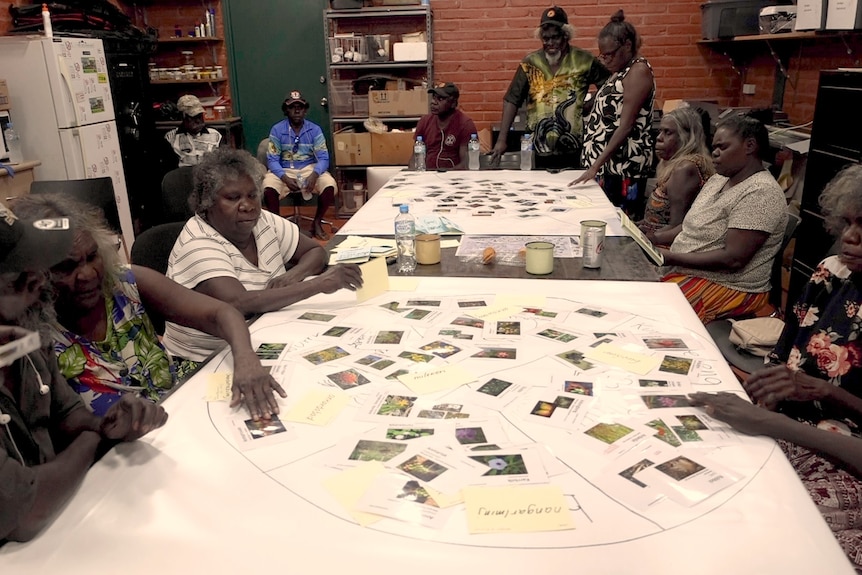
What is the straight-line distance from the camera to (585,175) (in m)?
3.51

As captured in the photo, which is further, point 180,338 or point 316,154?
point 316,154

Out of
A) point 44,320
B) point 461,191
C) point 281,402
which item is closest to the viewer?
point 44,320

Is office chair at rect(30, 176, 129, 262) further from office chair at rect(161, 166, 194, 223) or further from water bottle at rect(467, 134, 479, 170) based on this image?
water bottle at rect(467, 134, 479, 170)

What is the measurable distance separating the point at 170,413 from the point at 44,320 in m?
0.29

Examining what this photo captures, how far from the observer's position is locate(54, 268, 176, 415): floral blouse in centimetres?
145

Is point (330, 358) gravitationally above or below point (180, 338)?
above

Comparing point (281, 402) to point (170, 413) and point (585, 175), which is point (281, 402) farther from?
point (585, 175)

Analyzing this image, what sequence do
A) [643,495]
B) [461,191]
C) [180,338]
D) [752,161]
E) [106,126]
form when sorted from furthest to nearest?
[106,126]
[461,191]
[752,161]
[180,338]
[643,495]

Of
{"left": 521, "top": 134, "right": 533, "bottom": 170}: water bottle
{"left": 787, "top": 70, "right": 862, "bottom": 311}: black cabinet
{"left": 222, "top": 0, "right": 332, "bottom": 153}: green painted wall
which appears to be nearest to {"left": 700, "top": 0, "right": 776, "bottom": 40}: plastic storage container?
{"left": 787, "top": 70, "right": 862, "bottom": 311}: black cabinet

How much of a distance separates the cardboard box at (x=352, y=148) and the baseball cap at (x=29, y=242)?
16.1 feet

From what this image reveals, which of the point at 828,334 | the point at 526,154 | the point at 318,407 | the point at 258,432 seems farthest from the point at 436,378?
the point at 526,154

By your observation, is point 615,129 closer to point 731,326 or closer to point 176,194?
point 731,326

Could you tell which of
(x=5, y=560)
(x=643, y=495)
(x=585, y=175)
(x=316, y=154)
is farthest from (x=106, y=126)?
(x=643, y=495)

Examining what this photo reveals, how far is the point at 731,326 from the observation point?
2.31m
